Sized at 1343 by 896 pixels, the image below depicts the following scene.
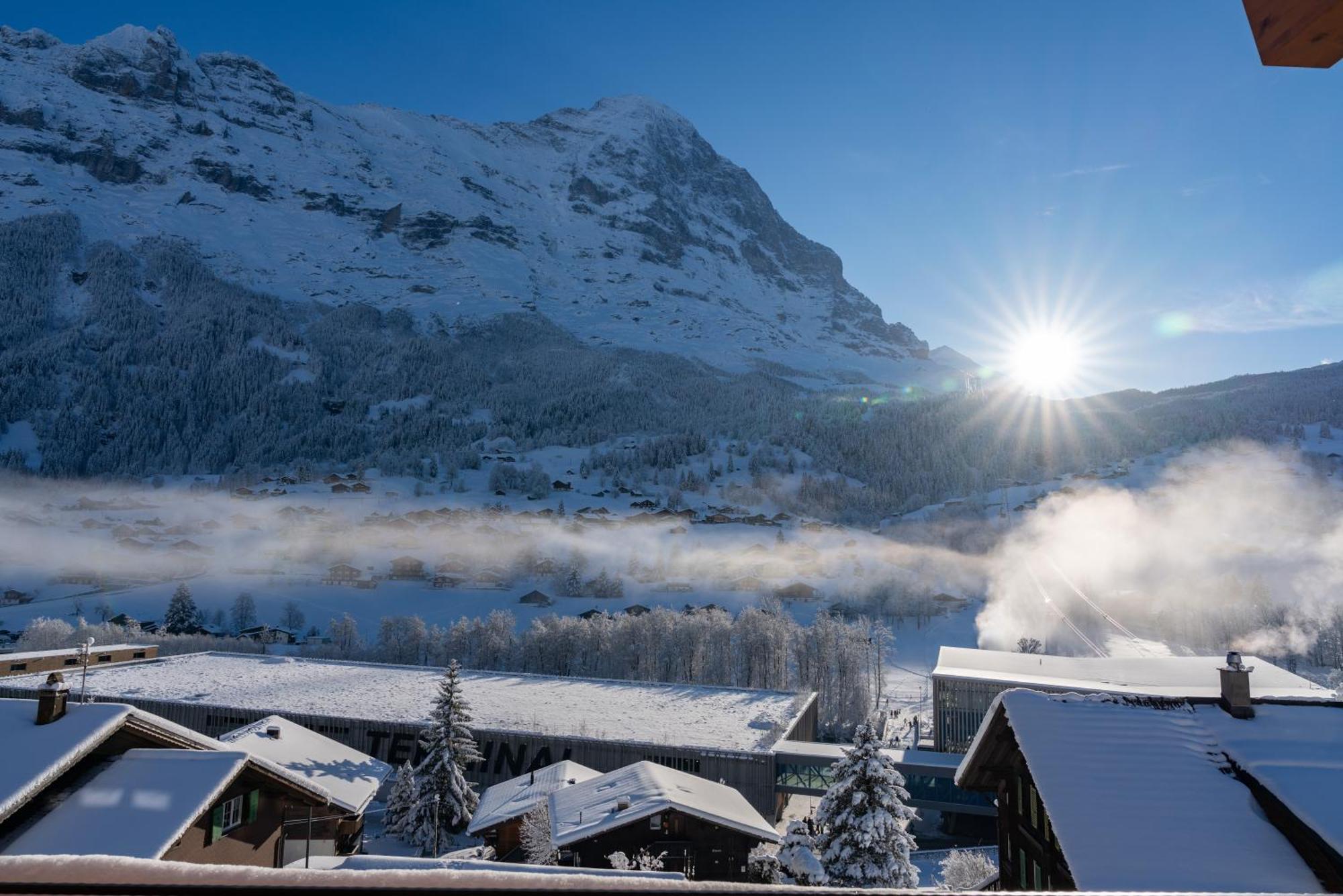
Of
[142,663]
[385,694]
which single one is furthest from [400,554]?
[385,694]

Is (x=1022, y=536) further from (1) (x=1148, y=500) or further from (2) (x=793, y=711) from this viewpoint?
(2) (x=793, y=711)

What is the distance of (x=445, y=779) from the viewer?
25.8 m

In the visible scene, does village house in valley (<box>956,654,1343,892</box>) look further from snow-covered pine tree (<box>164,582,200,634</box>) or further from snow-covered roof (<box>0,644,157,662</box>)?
snow-covered pine tree (<box>164,582,200,634</box>)

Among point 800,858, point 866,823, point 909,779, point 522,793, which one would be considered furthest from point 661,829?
point 909,779

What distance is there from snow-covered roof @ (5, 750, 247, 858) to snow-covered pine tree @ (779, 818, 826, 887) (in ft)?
41.5

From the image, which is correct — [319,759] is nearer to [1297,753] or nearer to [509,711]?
[509,711]

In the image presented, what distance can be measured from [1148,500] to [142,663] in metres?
101

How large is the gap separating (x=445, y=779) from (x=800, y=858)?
1332cm

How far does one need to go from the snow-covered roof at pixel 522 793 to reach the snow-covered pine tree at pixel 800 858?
25.2 feet

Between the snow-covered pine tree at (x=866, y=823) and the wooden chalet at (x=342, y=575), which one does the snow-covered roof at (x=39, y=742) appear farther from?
the wooden chalet at (x=342, y=575)

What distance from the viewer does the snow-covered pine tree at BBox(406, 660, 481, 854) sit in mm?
25578

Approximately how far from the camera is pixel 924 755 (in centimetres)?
3284

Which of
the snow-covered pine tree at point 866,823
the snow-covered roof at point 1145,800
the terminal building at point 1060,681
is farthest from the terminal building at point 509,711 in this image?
the snow-covered roof at point 1145,800

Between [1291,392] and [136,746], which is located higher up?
[1291,392]
